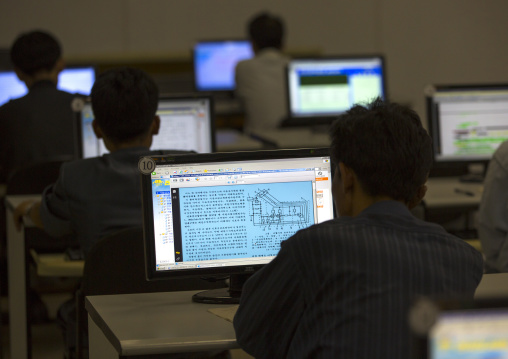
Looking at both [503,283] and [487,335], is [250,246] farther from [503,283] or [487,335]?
[487,335]

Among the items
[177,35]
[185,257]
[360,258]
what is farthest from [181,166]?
[177,35]

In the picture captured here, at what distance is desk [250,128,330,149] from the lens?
15.0 ft

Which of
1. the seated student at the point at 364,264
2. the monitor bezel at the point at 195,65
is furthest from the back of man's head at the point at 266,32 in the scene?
the seated student at the point at 364,264

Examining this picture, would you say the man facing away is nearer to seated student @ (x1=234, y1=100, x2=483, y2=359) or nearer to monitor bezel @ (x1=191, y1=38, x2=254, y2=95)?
seated student @ (x1=234, y1=100, x2=483, y2=359)

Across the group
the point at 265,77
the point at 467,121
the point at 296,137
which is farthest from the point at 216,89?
the point at 467,121

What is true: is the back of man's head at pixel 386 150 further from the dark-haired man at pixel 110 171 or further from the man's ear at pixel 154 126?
the man's ear at pixel 154 126

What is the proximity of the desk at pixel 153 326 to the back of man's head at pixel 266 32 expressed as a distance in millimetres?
4040

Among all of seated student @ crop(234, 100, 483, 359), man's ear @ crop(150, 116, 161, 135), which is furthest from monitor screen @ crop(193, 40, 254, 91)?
seated student @ crop(234, 100, 483, 359)

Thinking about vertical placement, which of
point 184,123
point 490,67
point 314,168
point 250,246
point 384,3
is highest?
point 384,3

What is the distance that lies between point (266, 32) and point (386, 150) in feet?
15.0

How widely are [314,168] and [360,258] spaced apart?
2.15 feet

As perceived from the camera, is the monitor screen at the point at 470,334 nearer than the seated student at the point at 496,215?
Yes

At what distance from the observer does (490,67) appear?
801 cm

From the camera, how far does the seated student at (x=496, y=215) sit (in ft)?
8.50
